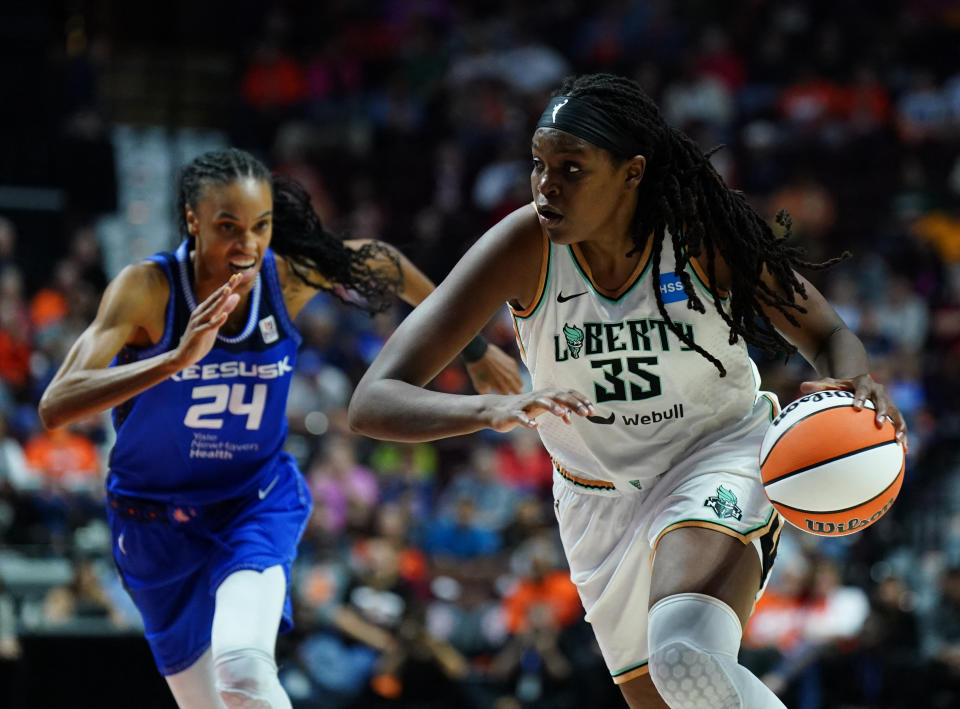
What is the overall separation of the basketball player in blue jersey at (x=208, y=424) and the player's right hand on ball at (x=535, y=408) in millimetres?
1579

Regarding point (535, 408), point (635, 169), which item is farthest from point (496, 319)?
point (535, 408)

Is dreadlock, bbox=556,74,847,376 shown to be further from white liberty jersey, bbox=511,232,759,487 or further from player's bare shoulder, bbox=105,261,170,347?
player's bare shoulder, bbox=105,261,170,347

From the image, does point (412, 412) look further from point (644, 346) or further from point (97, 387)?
point (97, 387)

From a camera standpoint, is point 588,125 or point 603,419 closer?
point 588,125

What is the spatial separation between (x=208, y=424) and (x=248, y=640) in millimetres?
811

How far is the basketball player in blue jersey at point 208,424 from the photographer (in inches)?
171

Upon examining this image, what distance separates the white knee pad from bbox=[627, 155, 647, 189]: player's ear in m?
1.89

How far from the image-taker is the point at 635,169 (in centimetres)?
357

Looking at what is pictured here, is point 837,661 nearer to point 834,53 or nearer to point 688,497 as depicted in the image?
point 688,497

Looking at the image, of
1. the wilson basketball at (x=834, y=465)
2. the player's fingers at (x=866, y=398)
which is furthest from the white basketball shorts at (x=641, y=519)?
the player's fingers at (x=866, y=398)

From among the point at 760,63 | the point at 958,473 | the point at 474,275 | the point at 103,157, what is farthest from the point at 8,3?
the point at 474,275

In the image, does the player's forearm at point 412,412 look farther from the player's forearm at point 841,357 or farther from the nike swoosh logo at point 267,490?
the nike swoosh logo at point 267,490

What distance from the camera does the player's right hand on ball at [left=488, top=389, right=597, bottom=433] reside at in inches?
112

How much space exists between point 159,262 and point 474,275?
1.47m
